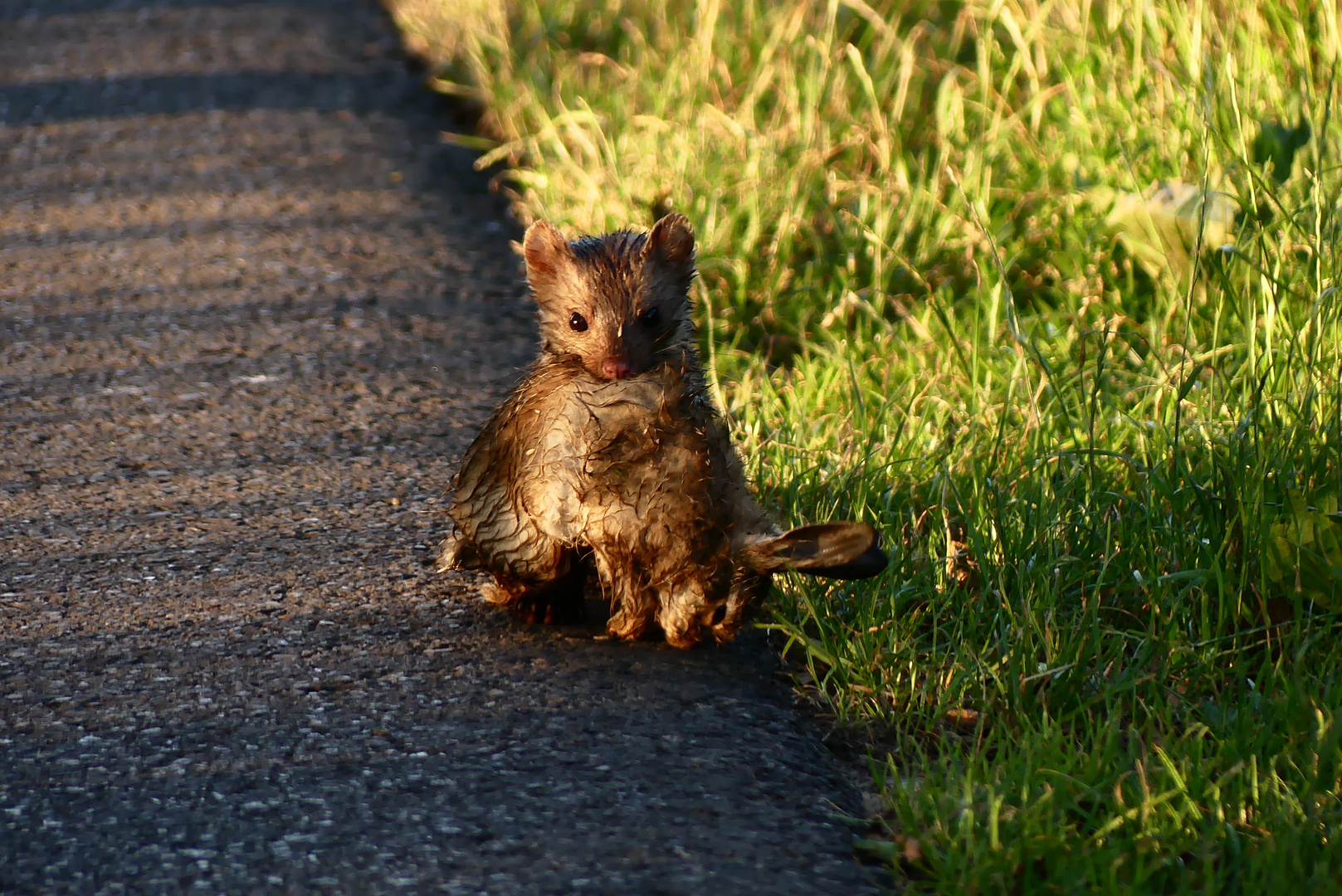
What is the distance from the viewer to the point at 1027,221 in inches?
204

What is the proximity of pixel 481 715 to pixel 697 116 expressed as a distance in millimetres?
3546

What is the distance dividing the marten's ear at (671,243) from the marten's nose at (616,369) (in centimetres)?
28

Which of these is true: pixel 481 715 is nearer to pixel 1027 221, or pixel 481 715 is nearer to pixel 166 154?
pixel 1027 221

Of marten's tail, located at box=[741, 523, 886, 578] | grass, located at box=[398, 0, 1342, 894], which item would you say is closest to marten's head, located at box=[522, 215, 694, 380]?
marten's tail, located at box=[741, 523, 886, 578]

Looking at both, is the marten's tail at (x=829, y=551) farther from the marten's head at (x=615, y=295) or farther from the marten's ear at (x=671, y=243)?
the marten's ear at (x=671, y=243)

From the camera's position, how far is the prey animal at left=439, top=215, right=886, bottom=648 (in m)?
2.97

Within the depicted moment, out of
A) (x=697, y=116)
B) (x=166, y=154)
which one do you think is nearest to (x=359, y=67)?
(x=166, y=154)

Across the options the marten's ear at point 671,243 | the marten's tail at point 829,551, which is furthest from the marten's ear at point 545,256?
the marten's tail at point 829,551

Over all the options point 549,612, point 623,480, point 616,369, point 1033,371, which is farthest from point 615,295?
point 1033,371

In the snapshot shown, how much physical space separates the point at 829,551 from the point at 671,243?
86 centimetres

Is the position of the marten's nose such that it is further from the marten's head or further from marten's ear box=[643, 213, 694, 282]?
marten's ear box=[643, 213, 694, 282]

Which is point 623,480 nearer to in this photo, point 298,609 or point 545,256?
point 545,256

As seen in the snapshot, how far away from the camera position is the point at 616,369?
10.1ft

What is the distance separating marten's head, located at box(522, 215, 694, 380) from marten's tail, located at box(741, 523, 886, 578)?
1.70 feet
